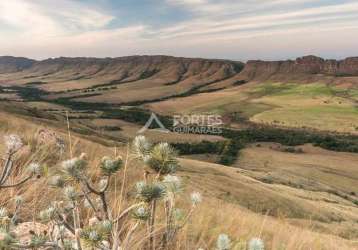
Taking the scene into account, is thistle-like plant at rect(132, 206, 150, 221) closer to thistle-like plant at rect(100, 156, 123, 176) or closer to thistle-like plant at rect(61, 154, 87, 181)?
thistle-like plant at rect(100, 156, 123, 176)

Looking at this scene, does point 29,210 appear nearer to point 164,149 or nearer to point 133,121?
point 164,149

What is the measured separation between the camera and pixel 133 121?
543ft

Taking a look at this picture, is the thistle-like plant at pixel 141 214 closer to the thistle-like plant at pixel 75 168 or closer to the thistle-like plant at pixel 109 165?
the thistle-like plant at pixel 109 165

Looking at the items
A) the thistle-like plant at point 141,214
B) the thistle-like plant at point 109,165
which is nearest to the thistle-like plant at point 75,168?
the thistle-like plant at point 109,165

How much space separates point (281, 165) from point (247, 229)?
3191 inches

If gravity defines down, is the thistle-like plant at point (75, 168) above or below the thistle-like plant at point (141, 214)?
above

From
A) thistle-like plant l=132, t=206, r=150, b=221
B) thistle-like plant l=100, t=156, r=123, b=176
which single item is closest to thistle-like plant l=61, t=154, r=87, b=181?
thistle-like plant l=100, t=156, r=123, b=176

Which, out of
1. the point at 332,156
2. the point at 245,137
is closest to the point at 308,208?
the point at 332,156

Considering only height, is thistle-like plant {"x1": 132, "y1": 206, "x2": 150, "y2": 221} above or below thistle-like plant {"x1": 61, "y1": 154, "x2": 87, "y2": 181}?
below

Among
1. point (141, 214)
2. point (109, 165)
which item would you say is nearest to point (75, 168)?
point (109, 165)

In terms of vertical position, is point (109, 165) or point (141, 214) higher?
point (109, 165)

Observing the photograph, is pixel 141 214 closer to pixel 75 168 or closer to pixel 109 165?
pixel 109 165

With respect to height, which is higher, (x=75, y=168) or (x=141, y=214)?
(x=75, y=168)

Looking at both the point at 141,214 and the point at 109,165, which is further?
the point at 109,165
